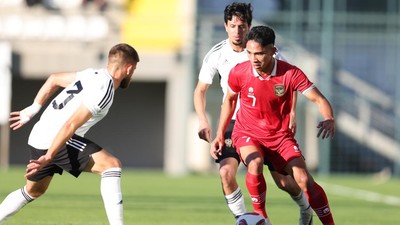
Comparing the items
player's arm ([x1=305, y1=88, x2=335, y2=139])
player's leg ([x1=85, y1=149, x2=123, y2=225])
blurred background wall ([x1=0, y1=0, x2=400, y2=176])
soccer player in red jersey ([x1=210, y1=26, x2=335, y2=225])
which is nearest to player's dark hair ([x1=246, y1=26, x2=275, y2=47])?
soccer player in red jersey ([x1=210, y1=26, x2=335, y2=225])

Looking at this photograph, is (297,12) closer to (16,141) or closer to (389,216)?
(16,141)

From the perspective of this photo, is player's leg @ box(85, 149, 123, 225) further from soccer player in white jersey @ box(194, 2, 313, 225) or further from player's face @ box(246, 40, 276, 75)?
player's face @ box(246, 40, 276, 75)

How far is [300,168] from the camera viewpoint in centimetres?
960

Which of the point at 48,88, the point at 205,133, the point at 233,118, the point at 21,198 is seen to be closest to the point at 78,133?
the point at 48,88

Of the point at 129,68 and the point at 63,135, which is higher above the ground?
the point at 129,68

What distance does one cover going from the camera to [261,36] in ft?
30.6

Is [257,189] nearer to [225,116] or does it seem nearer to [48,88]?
[225,116]

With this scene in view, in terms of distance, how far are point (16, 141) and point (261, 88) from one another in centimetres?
2426

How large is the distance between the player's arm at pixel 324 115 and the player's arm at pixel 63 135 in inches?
74.7

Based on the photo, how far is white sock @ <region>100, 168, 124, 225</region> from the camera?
29.9 feet

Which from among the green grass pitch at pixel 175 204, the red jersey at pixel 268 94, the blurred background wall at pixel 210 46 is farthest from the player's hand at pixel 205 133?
the blurred background wall at pixel 210 46

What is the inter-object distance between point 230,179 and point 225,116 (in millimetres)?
590

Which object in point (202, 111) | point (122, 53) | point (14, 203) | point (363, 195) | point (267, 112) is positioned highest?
point (122, 53)

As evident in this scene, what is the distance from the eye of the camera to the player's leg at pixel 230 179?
10.0m
